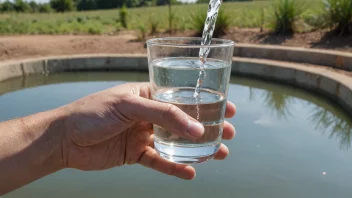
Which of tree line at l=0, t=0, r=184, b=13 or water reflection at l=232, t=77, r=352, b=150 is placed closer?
water reflection at l=232, t=77, r=352, b=150

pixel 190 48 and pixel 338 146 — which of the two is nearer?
pixel 190 48

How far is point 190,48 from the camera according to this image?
1168mm

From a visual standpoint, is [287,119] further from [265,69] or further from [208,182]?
[265,69]

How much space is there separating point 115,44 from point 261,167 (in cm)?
687

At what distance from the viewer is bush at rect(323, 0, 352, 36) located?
315 inches

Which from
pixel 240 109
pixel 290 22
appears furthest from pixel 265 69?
pixel 290 22

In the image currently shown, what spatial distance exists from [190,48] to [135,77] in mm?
6046

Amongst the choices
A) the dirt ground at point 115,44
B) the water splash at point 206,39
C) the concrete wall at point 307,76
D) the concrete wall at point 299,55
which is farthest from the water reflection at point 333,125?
the dirt ground at point 115,44

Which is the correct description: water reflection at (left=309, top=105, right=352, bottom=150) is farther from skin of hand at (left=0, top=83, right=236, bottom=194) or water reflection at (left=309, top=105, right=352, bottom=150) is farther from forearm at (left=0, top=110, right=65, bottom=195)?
forearm at (left=0, top=110, right=65, bottom=195)

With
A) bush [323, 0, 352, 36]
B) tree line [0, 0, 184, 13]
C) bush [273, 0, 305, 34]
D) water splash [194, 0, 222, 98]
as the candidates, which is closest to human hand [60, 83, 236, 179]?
water splash [194, 0, 222, 98]

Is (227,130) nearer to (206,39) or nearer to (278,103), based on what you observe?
(206,39)

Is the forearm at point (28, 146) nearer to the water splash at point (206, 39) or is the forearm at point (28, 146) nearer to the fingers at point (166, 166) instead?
the fingers at point (166, 166)

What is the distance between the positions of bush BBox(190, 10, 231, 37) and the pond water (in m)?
4.44

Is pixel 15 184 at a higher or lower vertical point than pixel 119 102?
lower
